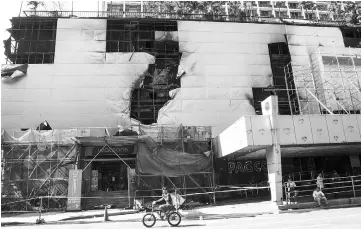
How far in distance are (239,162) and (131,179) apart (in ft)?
30.1

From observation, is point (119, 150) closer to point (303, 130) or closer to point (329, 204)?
point (303, 130)

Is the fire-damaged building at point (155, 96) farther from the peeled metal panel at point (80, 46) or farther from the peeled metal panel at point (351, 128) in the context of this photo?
the peeled metal panel at point (351, 128)

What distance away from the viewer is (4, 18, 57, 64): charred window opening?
26812mm

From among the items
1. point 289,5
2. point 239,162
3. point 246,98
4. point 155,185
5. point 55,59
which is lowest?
point 155,185

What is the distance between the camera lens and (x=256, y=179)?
80.9 feet

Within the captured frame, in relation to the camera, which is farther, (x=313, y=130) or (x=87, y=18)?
(x=87, y=18)

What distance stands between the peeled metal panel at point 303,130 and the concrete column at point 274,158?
132cm

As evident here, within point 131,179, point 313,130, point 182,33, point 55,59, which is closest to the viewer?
point 313,130

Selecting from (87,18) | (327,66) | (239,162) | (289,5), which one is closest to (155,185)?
(239,162)

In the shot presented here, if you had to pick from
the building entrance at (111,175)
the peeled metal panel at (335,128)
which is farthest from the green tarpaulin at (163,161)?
the peeled metal panel at (335,128)

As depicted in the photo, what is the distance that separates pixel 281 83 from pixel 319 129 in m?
12.3

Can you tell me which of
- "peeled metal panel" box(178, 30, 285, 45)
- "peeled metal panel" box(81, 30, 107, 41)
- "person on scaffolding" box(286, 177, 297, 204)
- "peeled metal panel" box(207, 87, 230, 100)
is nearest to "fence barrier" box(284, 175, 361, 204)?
"person on scaffolding" box(286, 177, 297, 204)

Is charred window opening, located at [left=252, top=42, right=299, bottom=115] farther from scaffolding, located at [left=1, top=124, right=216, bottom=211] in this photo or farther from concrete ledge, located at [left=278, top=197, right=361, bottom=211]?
concrete ledge, located at [left=278, top=197, right=361, bottom=211]

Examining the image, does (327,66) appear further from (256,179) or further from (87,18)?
(87,18)
